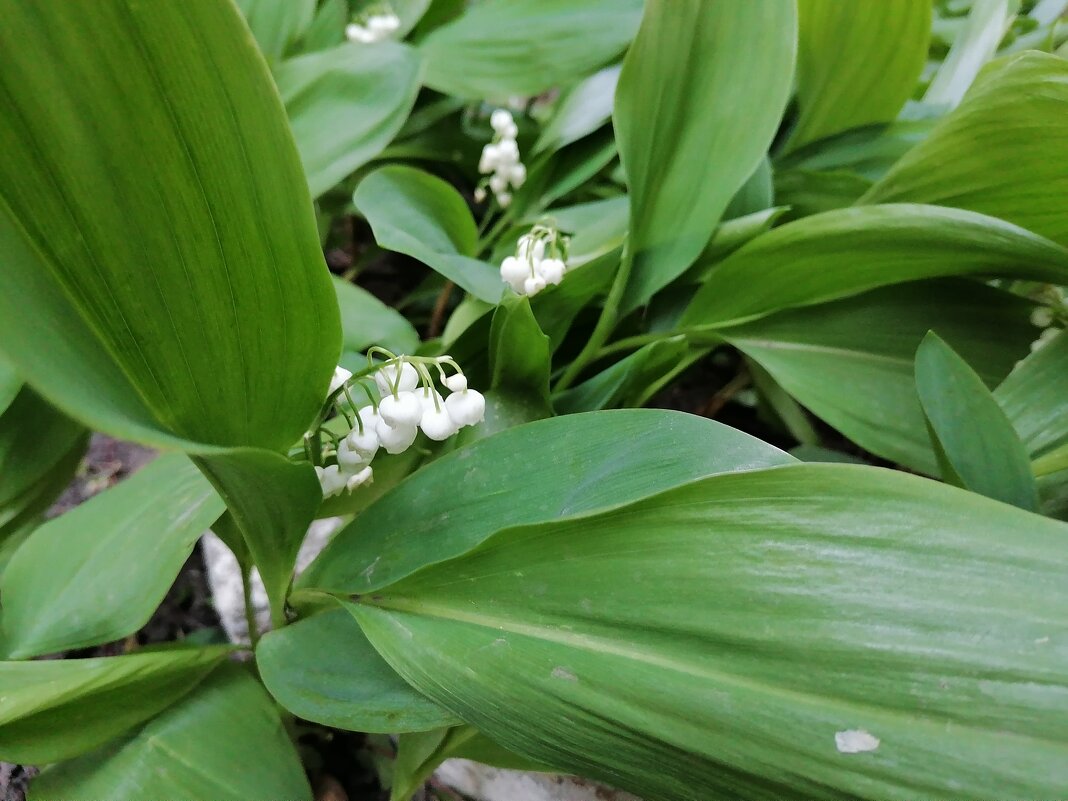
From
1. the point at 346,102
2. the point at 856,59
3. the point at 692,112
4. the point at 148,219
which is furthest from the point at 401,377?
the point at 856,59

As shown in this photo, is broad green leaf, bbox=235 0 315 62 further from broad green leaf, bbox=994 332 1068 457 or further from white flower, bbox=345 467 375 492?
broad green leaf, bbox=994 332 1068 457

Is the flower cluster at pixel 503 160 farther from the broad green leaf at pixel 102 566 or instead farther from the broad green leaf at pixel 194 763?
the broad green leaf at pixel 194 763

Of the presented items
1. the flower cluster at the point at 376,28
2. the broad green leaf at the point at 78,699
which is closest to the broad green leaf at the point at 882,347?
the broad green leaf at the point at 78,699

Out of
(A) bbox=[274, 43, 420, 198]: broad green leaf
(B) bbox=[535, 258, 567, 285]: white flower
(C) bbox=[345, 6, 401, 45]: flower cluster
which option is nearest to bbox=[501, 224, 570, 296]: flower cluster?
(B) bbox=[535, 258, 567, 285]: white flower

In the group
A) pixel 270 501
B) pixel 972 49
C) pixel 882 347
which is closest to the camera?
pixel 270 501

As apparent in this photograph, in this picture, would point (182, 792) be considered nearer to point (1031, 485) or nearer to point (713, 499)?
point (713, 499)

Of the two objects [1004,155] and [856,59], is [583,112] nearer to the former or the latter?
[856,59]
